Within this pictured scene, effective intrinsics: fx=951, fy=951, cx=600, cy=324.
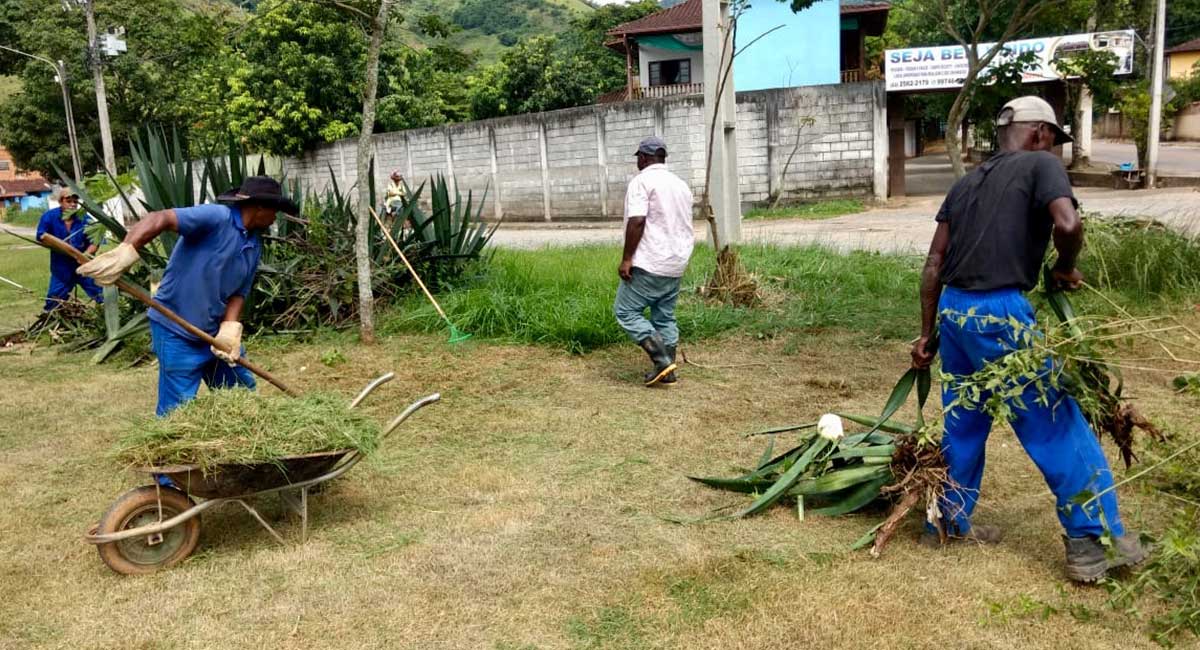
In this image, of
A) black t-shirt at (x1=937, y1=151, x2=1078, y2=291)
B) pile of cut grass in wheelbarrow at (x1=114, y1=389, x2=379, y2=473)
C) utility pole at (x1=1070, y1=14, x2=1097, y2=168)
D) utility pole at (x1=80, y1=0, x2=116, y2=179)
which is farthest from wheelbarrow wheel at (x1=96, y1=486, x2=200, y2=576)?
utility pole at (x1=1070, y1=14, x2=1097, y2=168)

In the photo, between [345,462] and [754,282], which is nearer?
A: [345,462]

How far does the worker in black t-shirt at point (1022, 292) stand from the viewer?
3404 mm

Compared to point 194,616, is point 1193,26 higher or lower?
higher

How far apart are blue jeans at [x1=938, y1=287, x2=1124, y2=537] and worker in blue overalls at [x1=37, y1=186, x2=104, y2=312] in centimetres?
847

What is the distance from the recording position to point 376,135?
26703mm

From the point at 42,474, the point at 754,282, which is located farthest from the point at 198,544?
the point at 754,282

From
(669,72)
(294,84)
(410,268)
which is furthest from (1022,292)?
(669,72)

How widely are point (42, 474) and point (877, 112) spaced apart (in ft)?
58.3

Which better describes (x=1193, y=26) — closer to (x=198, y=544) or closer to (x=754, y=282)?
(x=754, y=282)

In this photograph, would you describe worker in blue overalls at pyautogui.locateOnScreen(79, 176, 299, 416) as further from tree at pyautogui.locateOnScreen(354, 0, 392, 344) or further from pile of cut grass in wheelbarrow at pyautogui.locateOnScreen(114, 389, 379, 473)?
tree at pyautogui.locateOnScreen(354, 0, 392, 344)

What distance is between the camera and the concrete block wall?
2016 cm

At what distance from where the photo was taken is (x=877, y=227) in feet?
52.6

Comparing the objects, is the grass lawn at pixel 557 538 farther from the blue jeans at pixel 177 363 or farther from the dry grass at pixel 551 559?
the blue jeans at pixel 177 363

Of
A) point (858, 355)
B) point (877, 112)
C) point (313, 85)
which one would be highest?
point (313, 85)
